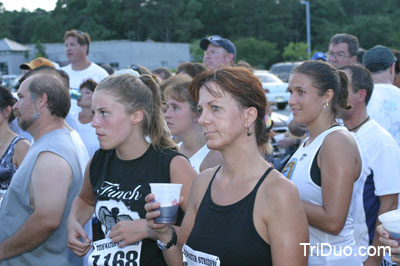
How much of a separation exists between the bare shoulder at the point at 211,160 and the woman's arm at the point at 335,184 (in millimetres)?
805

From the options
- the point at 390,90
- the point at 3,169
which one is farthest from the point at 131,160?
the point at 390,90

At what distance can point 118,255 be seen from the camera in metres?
2.78

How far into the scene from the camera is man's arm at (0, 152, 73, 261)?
318 centimetres

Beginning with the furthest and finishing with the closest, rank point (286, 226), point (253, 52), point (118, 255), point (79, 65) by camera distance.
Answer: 1. point (253, 52)
2. point (79, 65)
3. point (118, 255)
4. point (286, 226)

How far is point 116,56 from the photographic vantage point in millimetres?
58656

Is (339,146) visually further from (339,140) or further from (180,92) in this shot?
(180,92)

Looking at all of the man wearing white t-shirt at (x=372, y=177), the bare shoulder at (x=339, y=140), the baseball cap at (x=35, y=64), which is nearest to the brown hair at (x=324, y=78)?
the bare shoulder at (x=339, y=140)

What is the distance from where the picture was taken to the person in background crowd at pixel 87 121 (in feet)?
19.2

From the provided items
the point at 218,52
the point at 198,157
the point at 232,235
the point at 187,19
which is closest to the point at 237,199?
the point at 232,235

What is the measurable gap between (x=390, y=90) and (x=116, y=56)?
56075mm

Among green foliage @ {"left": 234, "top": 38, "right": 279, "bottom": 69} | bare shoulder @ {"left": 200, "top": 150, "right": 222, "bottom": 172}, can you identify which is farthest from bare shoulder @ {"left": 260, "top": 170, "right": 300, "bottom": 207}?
green foliage @ {"left": 234, "top": 38, "right": 279, "bottom": 69}

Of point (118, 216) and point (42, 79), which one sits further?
point (42, 79)

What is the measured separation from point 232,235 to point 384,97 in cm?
318

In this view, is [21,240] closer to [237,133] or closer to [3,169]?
[3,169]
